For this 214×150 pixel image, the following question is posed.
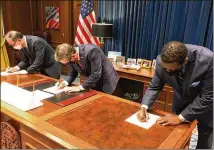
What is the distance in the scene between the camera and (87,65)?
2.32 m

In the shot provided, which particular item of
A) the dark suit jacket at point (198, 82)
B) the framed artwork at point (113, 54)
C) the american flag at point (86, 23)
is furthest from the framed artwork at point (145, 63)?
the dark suit jacket at point (198, 82)

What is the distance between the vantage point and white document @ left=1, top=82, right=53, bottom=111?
179 cm

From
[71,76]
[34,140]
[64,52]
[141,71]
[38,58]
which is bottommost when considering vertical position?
[34,140]

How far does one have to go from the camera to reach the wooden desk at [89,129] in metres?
1.31

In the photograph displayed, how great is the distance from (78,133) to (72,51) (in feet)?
3.12

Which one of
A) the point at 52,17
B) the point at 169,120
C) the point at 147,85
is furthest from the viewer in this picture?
the point at 52,17

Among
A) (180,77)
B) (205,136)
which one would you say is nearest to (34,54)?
(180,77)

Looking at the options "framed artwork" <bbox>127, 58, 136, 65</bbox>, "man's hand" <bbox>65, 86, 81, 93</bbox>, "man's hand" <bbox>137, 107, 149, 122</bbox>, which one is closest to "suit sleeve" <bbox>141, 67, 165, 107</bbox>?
"man's hand" <bbox>137, 107, 149, 122</bbox>

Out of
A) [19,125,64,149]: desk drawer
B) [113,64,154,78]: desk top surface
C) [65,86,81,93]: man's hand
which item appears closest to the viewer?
[19,125,64,149]: desk drawer

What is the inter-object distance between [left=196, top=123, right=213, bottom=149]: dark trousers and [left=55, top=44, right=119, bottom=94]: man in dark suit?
1051 millimetres

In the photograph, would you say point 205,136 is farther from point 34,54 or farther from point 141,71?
point 34,54

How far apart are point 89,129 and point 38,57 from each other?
178 centimetres

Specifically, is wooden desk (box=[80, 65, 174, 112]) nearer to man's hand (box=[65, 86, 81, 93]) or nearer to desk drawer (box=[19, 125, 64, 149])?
man's hand (box=[65, 86, 81, 93])

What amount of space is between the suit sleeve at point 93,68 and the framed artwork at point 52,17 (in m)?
3.53
